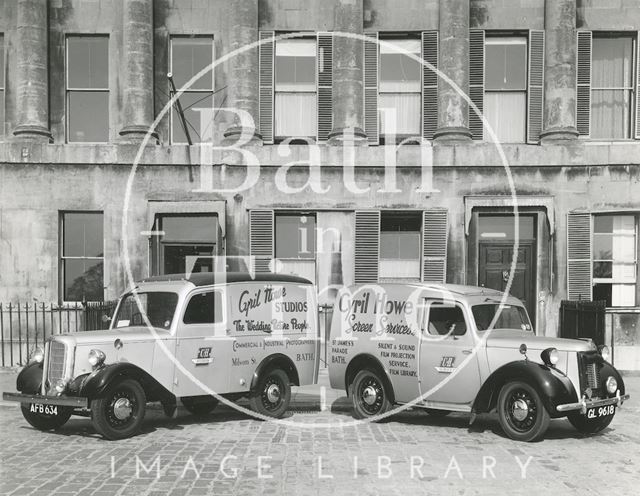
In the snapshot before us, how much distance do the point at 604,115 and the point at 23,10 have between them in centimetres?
1483

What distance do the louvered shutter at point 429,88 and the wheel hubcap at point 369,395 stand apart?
354 inches

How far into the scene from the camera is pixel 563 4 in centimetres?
1788

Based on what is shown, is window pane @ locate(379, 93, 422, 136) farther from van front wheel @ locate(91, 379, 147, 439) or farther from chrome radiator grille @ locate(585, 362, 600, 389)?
van front wheel @ locate(91, 379, 147, 439)

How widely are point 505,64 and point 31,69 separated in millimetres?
11941

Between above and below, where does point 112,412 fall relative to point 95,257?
below

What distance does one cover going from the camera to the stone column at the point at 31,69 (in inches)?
708

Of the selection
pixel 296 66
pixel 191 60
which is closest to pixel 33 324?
pixel 191 60

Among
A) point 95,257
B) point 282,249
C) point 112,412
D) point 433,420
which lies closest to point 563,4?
point 282,249

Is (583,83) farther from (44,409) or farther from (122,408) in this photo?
(44,409)

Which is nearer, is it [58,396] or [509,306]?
[58,396]

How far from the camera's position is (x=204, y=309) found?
35.4 ft

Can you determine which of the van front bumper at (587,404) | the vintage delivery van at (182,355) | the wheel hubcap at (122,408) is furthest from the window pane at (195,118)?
the van front bumper at (587,404)

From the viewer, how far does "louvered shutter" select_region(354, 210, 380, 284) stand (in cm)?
1783

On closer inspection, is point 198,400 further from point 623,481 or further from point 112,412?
point 623,481
